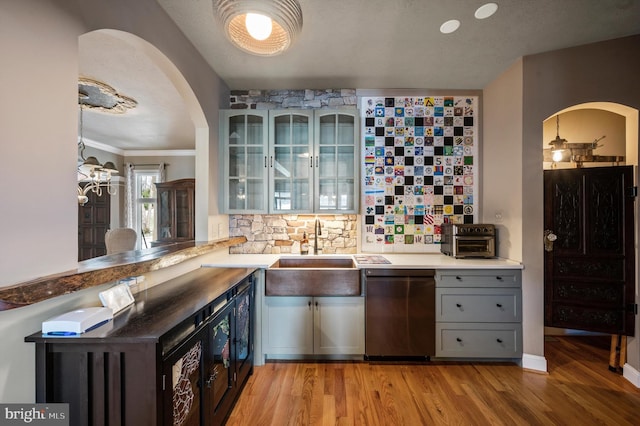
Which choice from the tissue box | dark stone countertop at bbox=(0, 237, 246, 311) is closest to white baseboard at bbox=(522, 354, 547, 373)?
dark stone countertop at bbox=(0, 237, 246, 311)

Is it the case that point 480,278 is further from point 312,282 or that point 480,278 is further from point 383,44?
point 383,44

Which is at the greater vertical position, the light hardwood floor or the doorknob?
the doorknob

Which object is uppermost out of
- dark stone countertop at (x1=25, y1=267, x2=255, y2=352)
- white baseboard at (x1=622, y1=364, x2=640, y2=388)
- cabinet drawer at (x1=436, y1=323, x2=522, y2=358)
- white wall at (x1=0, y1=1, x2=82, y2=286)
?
white wall at (x1=0, y1=1, x2=82, y2=286)

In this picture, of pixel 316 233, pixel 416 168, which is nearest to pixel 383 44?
pixel 416 168

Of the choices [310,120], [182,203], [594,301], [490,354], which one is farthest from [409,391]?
[182,203]

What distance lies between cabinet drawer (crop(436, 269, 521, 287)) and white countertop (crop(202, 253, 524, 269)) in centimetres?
5

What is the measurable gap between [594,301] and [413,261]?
1.55 m

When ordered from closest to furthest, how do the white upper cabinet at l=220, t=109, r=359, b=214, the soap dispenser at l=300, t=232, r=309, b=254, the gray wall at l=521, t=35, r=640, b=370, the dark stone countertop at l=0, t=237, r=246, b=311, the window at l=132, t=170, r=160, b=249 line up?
the dark stone countertop at l=0, t=237, r=246, b=311 < the gray wall at l=521, t=35, r=640, b=370 < the white upper cabinet at l=220, t=109, r=359, b=214 < the soap dispenser at l=300, t=232, r=309, b=254 < the window at l=132, t=170, r=160, b=249

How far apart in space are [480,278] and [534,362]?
85 centimetres

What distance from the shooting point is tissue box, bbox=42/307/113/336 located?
3.49 feet

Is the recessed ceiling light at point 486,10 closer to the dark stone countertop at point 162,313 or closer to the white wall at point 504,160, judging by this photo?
the white wall at point 504,160

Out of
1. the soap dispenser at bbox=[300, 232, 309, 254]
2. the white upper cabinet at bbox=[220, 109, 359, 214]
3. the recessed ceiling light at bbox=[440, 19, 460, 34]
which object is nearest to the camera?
the recessed ceiling light at bbox=[440, 19, 460, 34]

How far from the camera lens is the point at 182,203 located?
523cm

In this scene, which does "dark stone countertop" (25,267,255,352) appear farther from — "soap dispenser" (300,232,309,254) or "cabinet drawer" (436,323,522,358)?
"cabinet drawer" (436,323,522,358)
